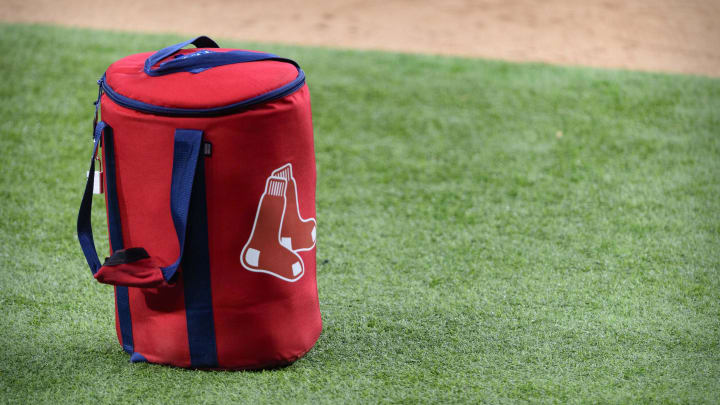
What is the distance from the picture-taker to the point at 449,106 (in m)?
4.63

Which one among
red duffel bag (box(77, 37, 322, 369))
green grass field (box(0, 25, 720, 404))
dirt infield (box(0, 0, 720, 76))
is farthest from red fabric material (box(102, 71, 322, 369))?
dirt infield (box(0, 0, 720, 76))

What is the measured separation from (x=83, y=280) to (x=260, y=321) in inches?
42.1

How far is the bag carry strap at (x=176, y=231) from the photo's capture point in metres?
2.06

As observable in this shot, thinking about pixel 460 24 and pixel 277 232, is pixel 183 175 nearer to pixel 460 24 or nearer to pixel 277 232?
pixel 277 232

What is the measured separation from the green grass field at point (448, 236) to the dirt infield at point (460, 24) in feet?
1.54

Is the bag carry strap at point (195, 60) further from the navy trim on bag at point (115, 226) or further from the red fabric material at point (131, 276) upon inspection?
the red fabric material at point (131, 276)

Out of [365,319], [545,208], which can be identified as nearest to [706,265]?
[545,208]

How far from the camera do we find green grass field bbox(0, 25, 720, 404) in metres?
2.31

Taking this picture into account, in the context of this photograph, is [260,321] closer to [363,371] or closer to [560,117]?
[363,371]

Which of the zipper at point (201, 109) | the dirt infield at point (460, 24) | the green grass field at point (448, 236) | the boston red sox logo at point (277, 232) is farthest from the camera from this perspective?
the dirt infield at point (460, 24)

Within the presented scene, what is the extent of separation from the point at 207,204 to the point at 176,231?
0.12 metres

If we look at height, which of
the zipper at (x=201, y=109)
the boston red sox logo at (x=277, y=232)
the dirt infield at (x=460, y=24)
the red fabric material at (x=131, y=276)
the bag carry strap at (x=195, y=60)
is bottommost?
the dirt infield at (x=460, y=24)

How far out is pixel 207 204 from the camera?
214cm

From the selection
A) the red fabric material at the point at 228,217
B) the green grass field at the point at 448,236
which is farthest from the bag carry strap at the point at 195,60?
the green grass field at the point at 448,236
